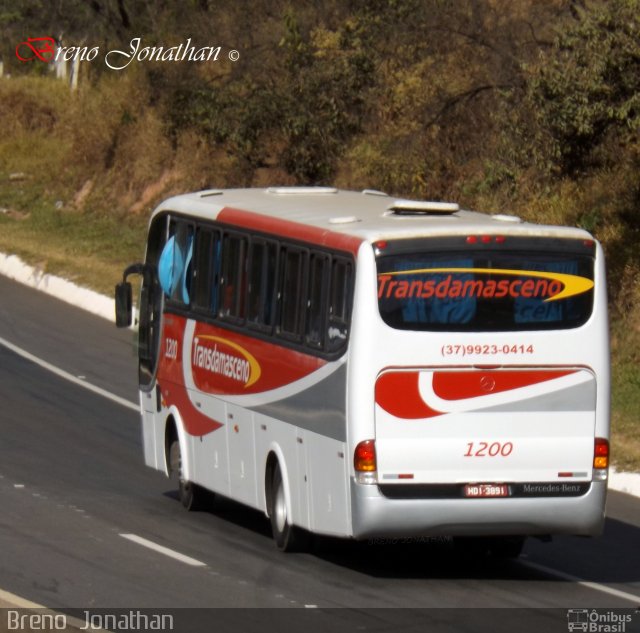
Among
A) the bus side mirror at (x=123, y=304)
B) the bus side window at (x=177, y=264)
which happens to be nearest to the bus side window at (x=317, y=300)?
the bus side window at (x=177, y=264)

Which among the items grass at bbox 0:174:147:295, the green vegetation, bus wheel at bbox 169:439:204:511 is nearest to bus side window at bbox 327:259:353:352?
bus wheel at bbox 169:439:204:511

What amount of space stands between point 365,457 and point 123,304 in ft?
15.9

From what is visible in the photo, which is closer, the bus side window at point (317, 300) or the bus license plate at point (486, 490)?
the bus license plate at point (486, 490)

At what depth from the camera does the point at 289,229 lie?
43.5 ft

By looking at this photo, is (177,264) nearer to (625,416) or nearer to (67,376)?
(625,416)

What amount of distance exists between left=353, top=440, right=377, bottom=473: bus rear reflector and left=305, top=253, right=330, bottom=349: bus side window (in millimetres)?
1036

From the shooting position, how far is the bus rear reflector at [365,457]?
11.9 m

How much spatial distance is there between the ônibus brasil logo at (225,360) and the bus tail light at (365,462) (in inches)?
78.2

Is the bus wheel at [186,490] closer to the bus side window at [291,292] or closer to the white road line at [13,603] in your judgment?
the bus side window at [291,292]

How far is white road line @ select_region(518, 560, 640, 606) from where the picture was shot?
12195mm

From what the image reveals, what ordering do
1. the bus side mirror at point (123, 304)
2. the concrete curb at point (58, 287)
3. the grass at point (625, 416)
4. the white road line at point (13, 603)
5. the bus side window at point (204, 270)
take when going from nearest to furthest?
the white road line at point (13, 603)
the bus side window at point (204, 270)
the bus side mirror at point (123, 304)
the grass at point (625, 416)
the concrete curb at point (58, 287)

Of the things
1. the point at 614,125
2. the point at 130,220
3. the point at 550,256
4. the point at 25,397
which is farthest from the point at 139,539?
the point at 130,220

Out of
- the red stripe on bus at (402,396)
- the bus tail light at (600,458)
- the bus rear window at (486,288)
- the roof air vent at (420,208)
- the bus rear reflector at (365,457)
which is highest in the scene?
the roof air vent at (420,208)

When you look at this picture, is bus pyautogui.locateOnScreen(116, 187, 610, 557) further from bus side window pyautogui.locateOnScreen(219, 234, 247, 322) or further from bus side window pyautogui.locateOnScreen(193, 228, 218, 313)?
bus side window pyautogui.locateOnScreen(193, 228, 218, 313)
